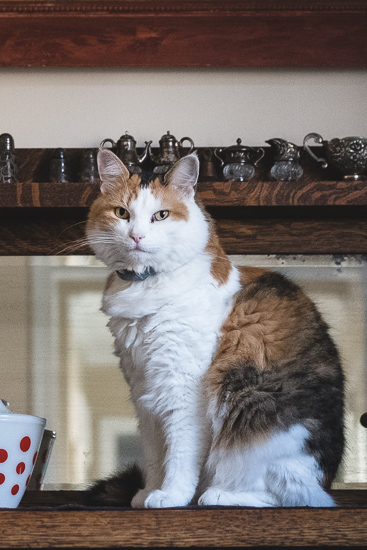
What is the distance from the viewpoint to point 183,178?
1032 mm

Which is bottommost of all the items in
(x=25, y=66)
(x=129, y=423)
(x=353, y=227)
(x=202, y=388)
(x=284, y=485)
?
(x=129, y=423)

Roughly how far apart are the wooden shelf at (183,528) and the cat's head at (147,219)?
38 centimetres


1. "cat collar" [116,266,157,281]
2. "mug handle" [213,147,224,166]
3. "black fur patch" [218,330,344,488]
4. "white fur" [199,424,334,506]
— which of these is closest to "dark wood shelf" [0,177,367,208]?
"mug handle" [213,147,224,166]

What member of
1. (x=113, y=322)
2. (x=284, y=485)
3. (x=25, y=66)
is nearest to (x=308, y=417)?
(x=284, y=485)

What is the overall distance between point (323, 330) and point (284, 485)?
27 cm

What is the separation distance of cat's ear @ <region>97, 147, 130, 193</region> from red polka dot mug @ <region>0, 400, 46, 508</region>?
412mm

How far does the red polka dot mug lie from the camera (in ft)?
2.88

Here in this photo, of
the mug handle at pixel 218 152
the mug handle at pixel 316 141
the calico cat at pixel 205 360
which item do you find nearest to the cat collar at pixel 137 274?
the calico cat at pixel 205 360

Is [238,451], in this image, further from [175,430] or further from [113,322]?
[113,322]

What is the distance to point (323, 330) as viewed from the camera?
102 cm

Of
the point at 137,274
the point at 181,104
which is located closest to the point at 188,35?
the point at 181,104

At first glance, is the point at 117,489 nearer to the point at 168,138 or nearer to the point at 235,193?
the point at 235,193

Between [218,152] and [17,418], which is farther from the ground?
[218,152]

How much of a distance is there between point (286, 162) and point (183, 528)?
0.86m
